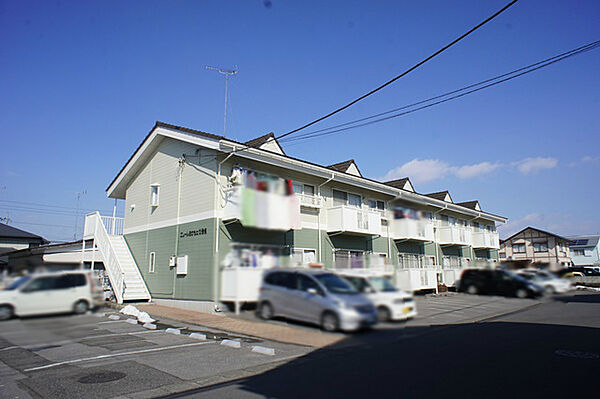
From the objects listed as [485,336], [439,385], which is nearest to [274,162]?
[439,385]

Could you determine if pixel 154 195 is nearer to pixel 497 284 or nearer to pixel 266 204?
pixel 266 204

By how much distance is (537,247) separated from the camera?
5.12 m

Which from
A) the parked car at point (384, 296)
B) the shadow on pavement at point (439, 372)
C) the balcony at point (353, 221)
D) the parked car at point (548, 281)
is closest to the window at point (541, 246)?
the parked car at point (548, 281)

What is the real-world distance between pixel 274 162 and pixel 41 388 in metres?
20.5

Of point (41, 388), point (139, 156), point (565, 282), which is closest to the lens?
point (565, 282)

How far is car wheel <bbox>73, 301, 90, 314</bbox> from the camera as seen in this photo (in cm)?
239

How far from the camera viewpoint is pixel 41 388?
19.2 metres

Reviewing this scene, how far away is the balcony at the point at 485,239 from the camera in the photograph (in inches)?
279

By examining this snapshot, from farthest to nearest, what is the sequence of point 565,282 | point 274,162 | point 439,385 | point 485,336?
1. point 485,336
2. point 439,385
3. point 274,162
4. point 565,282

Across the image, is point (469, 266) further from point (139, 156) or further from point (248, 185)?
point (139, 156)

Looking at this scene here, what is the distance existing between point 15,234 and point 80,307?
93.6 inches

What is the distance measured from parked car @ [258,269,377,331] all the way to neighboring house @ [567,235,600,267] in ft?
15.1

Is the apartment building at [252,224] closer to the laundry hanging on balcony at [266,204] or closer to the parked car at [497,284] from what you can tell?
the laundry hanging on balcony at [266,204]

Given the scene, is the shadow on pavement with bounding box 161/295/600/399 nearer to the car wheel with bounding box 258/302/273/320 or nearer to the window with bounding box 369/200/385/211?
the window with bounding box 369/200/385/211
